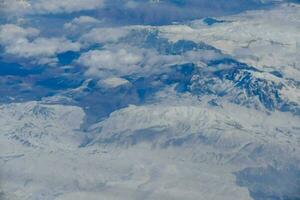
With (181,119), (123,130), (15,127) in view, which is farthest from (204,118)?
(15,127)

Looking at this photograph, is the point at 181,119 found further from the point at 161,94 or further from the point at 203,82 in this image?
the point at 203,82

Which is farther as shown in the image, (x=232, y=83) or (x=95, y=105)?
(x=232, y=83)

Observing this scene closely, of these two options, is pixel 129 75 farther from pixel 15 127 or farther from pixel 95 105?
pixel 15 127

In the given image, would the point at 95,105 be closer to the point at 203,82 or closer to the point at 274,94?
the point at 203,82

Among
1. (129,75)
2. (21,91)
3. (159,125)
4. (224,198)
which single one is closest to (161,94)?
(129,75)

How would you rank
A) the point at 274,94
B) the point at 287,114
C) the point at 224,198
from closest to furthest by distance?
the point at 224,198 < the point at 287,114 < the point at 274,94

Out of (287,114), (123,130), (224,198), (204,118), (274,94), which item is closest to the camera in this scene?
(224,198)

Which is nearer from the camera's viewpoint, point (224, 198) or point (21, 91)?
point (224, 198)

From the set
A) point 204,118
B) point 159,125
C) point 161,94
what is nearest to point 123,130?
point 159,125

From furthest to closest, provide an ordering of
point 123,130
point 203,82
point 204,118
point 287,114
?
1. point 203,82
2. point 287,114
3. point 204,118
4. point 123,130
